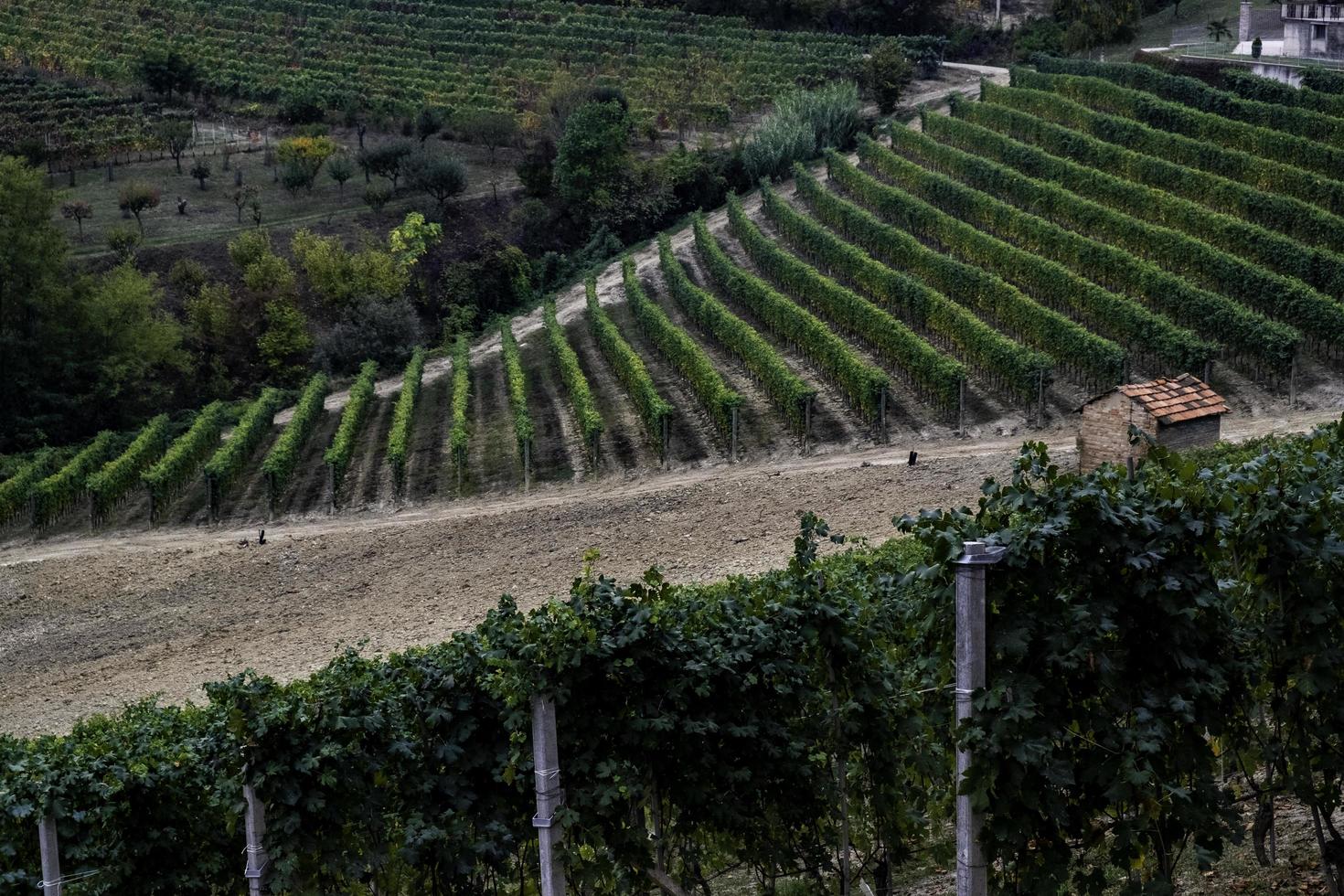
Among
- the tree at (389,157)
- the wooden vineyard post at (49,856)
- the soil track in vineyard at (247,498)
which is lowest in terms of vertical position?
the soil track in vineyard at (247,498)

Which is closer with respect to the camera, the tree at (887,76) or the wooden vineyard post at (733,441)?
the wooden vineyard post at (733,441)

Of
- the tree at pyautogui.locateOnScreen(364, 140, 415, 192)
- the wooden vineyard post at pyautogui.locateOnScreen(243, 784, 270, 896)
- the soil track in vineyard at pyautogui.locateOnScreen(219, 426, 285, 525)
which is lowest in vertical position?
the soil track in vineyard at pyautogui.locateOnScreen(219, 426, 285, 525)

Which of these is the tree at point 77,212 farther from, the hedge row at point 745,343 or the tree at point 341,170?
the hedge row at point 745,343

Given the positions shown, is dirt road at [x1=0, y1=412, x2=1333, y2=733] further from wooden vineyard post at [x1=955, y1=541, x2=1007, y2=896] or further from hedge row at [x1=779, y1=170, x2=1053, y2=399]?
wooden vineyard post at [x1=955, y1=541, x2=1007, y2=896]

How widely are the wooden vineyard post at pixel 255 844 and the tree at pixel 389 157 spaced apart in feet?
208

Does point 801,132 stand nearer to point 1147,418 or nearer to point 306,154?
point 306,154

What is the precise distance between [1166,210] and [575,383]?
18327 millimetres

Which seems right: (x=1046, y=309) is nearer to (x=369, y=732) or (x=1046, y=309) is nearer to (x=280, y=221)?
(x=369, y=732)

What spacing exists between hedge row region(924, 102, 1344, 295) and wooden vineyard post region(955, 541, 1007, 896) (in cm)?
3464

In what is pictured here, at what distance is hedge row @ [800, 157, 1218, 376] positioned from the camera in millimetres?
38531

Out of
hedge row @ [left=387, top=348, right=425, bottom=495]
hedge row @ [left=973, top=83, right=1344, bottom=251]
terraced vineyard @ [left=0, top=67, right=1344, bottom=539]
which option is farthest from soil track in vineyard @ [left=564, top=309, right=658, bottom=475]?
hedge row @ [left=973, top=83, right=1344, bottom=251]

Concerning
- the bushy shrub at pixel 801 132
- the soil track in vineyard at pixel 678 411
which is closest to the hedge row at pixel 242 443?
the soil track in vineyard at pixel 678 411

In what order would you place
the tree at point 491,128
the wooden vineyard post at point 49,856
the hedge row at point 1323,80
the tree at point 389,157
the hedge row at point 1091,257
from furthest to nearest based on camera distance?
the tree at point 491,128 < the tree at point 389,157 < the hedge row at point 1323,80 < the hedge row at point 1091,257 < the wooden vineyard post at point 49,856

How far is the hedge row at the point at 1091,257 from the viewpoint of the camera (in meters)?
38.0
